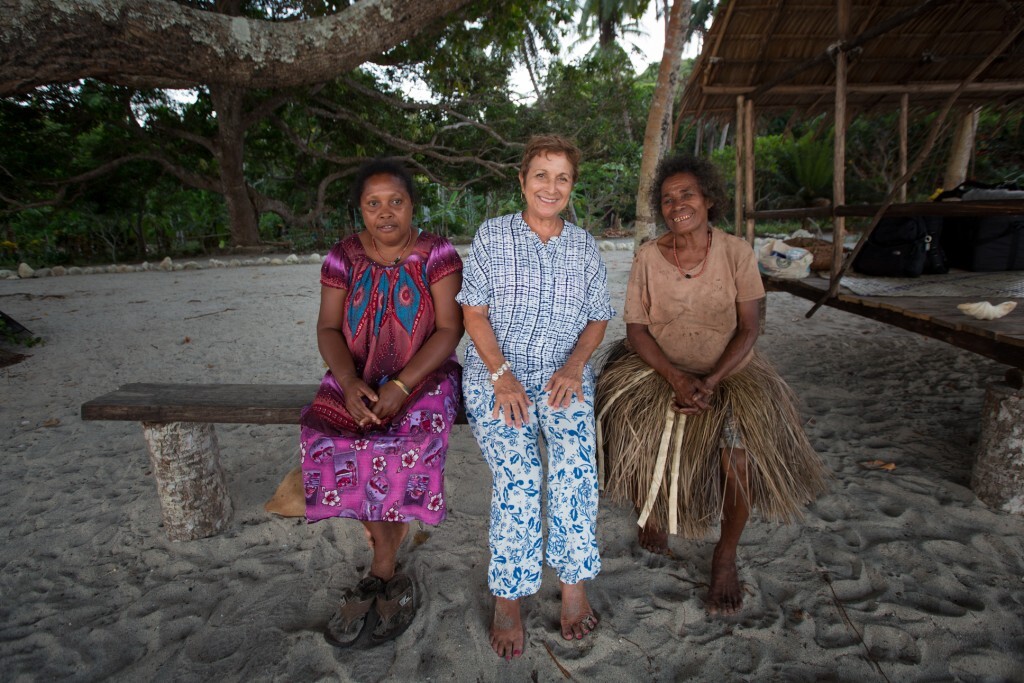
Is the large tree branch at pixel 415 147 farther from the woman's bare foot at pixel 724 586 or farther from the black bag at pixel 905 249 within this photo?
the woman's bare foot at pixel 724 586

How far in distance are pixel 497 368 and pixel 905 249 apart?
11.7 feet

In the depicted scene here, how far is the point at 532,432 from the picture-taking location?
5.88 ft

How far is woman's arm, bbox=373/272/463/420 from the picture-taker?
1.78m

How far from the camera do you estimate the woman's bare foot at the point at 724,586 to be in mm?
1725

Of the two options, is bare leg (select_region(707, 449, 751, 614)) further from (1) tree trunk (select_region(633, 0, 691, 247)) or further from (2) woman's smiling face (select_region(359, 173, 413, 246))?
(1) tree trunk (select_region(633, 0, 691, 247))

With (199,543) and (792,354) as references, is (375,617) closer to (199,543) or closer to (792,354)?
(199,543)

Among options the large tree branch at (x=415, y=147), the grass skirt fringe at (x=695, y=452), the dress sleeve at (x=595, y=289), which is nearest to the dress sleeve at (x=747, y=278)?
the grass skirt fringe at (x=695, y=452)

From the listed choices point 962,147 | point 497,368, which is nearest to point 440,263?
point 497,368

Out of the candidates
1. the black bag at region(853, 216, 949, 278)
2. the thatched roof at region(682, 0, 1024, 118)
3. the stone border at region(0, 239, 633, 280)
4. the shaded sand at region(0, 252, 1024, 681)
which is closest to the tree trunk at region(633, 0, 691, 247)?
the thatched roof at region(682, 0, 1024, 118)

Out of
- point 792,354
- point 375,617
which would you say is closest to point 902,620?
point 375,617

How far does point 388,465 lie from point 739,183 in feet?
14.1

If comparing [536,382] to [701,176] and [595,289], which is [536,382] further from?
[701,176]

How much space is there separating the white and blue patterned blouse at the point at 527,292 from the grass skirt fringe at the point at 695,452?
33 cm

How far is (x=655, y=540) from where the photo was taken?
2.02 metres
